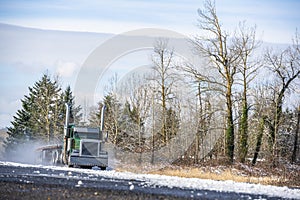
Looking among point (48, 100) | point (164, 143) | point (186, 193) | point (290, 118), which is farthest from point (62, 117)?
point (186, 193)

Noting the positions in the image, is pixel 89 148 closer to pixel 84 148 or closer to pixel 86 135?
pixel 84 148

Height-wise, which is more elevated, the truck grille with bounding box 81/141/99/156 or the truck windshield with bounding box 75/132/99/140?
the truck windshield with bounding box 75/132/99/140

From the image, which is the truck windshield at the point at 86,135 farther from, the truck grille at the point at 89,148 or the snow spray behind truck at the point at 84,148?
the truck grille at the point at 89,148

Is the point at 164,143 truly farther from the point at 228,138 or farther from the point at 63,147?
the point at 63,147

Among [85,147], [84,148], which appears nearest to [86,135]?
[85,147]

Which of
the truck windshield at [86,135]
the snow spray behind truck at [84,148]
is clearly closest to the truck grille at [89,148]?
the snow spray behind truck at [84,148]

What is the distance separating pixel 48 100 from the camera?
66.5 meters

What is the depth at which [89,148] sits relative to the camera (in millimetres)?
34188

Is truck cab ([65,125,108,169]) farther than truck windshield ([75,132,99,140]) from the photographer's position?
No

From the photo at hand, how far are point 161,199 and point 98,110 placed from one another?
61.2 meters

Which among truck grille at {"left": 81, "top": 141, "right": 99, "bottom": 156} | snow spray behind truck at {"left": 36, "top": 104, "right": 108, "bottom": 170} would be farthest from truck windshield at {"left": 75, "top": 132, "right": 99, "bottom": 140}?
truck grille at {"left": 81, "top": 141, "right": 99, "bottom": 156}

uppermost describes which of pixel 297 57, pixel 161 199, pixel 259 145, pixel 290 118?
pixel 297 57

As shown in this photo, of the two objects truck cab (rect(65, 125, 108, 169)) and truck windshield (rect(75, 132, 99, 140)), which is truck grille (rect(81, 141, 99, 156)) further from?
truck windshield (rect(75, 132, 99, 140))

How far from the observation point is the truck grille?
1335 inches
